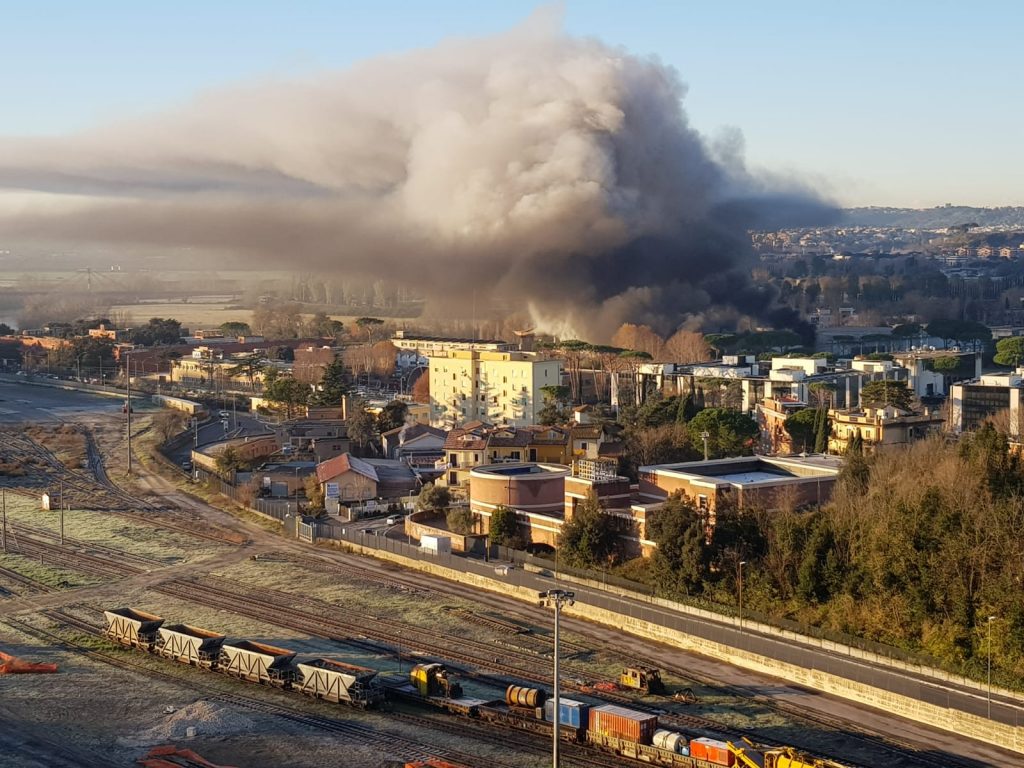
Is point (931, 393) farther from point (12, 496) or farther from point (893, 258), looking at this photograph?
point (893, 258)

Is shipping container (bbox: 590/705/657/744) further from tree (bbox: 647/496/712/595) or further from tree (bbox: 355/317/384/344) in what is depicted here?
tree (bbox: 355/317/384/344)

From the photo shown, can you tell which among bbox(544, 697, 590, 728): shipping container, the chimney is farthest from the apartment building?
the chimney

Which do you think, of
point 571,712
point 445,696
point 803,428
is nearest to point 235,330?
point 803,428

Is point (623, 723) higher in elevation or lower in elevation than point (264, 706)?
higher

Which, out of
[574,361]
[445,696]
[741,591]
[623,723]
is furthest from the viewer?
[574,361]

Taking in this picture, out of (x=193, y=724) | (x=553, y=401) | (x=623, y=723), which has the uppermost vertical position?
(x=553, y=401)

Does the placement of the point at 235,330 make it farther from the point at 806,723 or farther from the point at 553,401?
the point at 806,723

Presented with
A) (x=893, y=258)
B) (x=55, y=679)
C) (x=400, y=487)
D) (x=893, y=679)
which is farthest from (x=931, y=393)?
(x=893, y=258)
